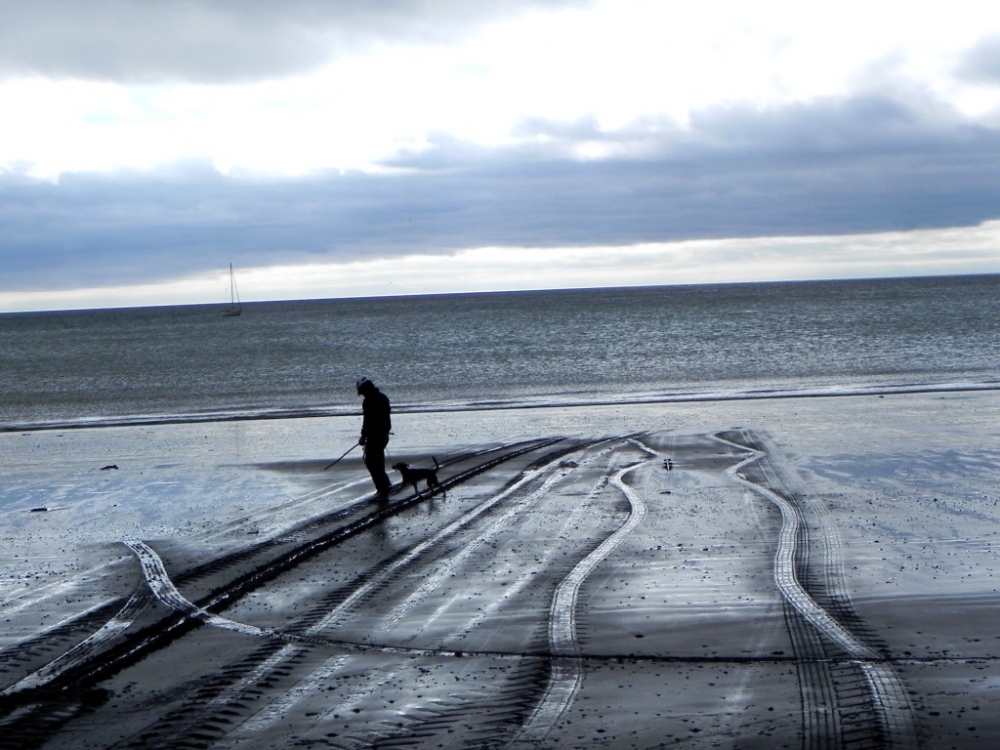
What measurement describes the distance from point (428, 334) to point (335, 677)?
3147 inches

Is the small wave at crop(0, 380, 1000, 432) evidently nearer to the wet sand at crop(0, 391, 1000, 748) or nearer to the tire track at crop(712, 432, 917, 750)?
the wet sand at crop(0, 391, 1000, 748)

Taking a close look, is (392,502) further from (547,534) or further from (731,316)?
(731,316)

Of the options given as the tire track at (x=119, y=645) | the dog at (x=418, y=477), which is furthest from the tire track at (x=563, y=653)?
the dog at (x=418, y=477)

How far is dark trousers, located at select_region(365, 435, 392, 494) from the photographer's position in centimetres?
1378

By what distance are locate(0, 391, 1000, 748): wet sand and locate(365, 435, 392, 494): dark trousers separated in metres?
0.45

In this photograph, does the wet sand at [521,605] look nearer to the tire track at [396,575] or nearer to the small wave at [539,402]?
the tire track at [396,575]

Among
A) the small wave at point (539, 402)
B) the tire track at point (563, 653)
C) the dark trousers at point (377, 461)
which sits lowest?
the small wave at point (539, 402)

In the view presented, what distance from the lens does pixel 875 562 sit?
9.16 meters

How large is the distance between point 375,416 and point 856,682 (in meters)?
9.06

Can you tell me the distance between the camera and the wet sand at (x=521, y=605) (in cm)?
575

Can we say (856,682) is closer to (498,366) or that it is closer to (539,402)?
(539,402)

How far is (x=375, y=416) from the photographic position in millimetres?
14305

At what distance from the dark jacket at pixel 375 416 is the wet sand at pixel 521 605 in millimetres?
998

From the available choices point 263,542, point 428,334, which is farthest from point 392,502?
point 428,334
